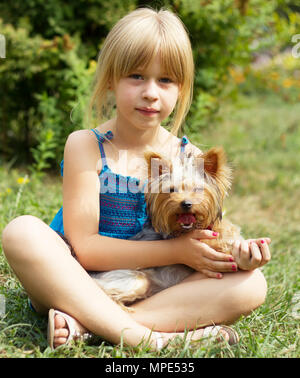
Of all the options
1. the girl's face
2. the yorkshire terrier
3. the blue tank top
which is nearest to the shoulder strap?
the blue tank top

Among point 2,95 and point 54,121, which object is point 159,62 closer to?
point 54,121

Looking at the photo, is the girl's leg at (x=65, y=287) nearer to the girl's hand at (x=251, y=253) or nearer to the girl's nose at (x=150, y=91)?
the girl's hand at (x=251, y=253)

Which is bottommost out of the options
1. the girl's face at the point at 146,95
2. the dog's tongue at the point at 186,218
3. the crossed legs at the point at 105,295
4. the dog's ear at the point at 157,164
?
the crossed legs at the point at 105,295

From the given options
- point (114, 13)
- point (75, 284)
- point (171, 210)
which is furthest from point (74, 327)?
point (114, 13)

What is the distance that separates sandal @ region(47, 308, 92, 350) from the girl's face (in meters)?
1.10

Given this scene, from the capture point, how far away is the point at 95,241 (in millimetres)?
2641

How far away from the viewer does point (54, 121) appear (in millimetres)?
5172

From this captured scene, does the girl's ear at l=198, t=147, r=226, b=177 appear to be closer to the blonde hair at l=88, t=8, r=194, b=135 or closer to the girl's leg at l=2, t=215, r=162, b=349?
the blonde hair at l=88, t=8, r=194, b=135

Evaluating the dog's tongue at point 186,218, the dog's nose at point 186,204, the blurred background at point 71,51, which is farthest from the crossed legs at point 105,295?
the blurred background at point 71,51

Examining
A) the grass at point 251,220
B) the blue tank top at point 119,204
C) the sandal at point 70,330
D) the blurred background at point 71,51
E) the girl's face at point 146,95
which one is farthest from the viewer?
the blurred background at point 71,51

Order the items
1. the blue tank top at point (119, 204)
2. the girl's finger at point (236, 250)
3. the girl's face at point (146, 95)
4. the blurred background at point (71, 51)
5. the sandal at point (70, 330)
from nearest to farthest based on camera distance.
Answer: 1. the sandal at point (70, 330)
2. the girl's finger at point (236, 250)
3. the girl's face at point (146, 95)
4. the blue tank top at point (119, 204)
5. the blurred background at point (71, 51)

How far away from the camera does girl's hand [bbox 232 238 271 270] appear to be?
2.42 m

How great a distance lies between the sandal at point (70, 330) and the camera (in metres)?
2.29

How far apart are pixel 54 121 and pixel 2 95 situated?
816 mm
